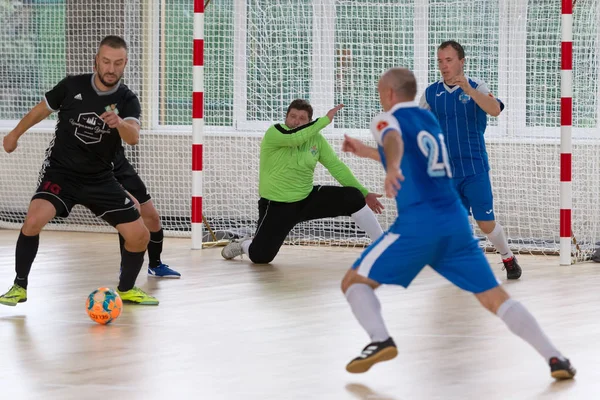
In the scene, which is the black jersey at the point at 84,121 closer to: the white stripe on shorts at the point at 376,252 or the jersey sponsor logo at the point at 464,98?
the white stripe on shorts at the point at 376,252

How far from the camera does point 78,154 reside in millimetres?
5879

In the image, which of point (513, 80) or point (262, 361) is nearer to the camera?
point (262, 361)

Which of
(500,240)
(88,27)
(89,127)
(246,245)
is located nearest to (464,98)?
(500,240)

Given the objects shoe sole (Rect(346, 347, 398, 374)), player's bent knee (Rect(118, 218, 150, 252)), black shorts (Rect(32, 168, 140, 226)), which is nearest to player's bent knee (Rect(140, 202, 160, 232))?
player's bent knee (Rect(118, 218, 150, 252))

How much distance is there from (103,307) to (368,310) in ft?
5.84

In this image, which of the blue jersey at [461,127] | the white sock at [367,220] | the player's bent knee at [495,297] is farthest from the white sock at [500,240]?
the player's bent knee at [495,297]

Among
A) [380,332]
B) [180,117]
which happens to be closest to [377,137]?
[380,332]

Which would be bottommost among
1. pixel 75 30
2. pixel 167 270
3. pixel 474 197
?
pixel 167 270

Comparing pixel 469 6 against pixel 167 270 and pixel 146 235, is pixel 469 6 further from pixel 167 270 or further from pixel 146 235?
pixel 146 235

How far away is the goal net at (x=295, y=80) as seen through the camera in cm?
973

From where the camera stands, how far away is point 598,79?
30.8 feet

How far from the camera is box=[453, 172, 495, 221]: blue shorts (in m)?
7.22

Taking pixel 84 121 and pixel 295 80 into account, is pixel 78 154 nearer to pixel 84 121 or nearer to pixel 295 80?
pixel 84 121

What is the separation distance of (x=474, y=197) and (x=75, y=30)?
5.75 m
